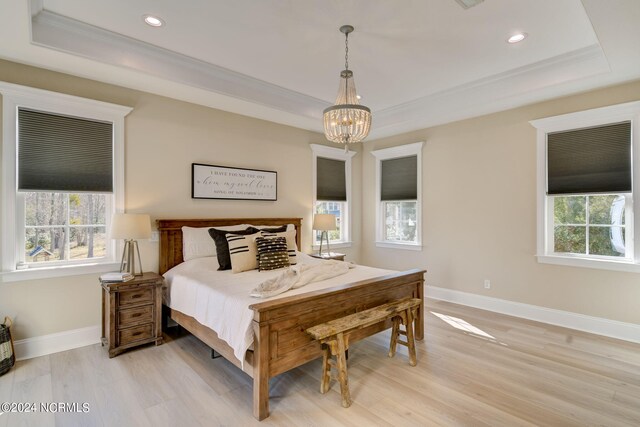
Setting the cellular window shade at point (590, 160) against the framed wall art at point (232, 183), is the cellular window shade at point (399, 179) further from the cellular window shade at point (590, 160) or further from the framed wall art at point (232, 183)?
the framed wall art at point (232, 183)

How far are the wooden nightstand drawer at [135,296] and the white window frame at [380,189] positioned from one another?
147 inches

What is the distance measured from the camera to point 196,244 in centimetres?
367

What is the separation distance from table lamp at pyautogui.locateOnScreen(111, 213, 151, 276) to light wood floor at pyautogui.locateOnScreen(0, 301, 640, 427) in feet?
2.82

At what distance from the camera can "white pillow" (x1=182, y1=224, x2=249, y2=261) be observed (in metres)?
3.65

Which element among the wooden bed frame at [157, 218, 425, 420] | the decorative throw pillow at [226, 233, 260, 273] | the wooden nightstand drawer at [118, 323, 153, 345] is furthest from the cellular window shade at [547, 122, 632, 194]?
the wooden nightstand drawer at [118, 323, 153, 345]

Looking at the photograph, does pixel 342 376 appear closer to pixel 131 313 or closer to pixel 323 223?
pixel 131 313

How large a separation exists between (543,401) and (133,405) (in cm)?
286

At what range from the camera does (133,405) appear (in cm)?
222

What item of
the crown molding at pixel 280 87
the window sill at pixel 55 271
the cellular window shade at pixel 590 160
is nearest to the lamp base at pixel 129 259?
the window sill at pixel 55 271

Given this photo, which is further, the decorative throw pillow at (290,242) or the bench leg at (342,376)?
the decorative throw pillow at (290,242)

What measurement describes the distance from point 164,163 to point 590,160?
4.76 metres

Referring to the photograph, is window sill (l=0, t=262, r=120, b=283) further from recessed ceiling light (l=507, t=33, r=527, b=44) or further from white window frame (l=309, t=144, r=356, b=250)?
recessed ceiling light (l=507, t=33, r=527, b=44)

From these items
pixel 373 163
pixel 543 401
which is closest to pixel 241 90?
pixel 373 163

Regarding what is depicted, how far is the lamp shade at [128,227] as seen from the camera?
3.05m
